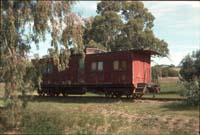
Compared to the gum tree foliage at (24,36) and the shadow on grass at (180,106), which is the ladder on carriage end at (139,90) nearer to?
the shadow on grass at (180,106)

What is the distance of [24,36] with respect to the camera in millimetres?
20266

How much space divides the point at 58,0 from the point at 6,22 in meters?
2.65

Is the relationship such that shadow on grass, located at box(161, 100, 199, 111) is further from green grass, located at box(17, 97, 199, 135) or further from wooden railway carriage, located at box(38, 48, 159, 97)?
wooden railway carriage, located at box(38, 48, 159, 97)

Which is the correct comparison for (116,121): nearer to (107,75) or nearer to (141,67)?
(107,75)

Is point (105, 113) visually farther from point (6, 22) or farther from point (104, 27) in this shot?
point (104, 27)

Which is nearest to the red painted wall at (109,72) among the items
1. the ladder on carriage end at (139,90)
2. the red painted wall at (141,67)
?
the red painted wall at (141,67)

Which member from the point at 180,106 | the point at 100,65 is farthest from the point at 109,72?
the point at 180,106

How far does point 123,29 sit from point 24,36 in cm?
4560

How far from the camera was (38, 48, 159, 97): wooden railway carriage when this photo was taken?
30266 mm

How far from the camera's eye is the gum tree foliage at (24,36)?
18.9 meters

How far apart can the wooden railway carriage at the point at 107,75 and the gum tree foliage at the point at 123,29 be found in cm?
2874

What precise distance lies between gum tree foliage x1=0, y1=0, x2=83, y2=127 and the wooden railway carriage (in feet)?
26.7

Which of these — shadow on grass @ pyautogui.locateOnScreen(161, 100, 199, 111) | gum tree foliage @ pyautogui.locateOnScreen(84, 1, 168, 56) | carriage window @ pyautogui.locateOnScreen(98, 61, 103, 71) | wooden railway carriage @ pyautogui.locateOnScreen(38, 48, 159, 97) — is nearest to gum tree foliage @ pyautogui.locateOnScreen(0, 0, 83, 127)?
shadow on grass @ pyautogui.locateOnScreen(161, 100, 199, 111)

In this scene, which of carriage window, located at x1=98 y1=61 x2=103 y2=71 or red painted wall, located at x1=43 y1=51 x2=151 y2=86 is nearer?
red painted wall, located at x1=43 y1=51 x2=151 y2=86
